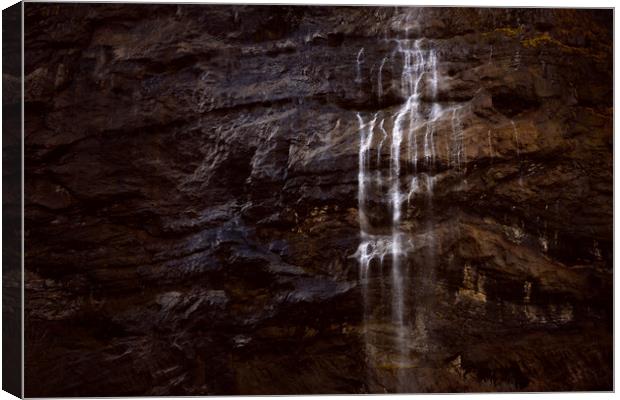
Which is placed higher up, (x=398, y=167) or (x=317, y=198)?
(x=398, y=167)

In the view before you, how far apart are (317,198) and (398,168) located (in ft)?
2.14

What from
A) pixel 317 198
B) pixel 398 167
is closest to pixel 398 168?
pixel 398 167

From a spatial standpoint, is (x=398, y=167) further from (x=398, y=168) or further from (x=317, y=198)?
(x=317, y=198)

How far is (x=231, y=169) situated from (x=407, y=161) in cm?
133

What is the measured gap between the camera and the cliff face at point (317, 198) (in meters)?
6.64

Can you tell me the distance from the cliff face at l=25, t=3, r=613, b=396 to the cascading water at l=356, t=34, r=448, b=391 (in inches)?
0.6

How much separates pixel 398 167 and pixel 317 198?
655mm

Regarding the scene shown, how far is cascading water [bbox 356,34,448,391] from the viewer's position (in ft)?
22.1

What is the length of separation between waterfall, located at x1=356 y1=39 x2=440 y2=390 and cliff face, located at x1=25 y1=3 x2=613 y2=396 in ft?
0.05

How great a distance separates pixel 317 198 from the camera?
266 inches

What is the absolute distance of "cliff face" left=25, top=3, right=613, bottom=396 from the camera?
6645mm

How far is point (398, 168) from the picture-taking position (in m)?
6.79

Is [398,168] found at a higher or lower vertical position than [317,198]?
higher

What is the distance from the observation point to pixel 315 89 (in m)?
6.81
